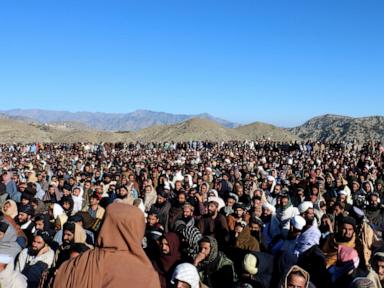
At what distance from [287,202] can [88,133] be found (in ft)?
163

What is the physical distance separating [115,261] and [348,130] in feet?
239

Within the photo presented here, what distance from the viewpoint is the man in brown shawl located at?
6.23 feet

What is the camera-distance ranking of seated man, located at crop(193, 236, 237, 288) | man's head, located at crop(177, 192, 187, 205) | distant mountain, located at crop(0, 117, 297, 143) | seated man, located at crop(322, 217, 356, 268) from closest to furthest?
seated man, located at crop(193, 236, 237, 288), seated man, located at crop(322, 217, 356, 268), man's head, located at crop(177, 192, 187, 205), distant mountain, located at crop(0, 117, 297, 143)

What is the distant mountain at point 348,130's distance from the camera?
6500 centimetres

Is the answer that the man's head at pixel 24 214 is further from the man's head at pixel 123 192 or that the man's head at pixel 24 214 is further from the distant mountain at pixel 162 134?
the distant mountain at pixel 162 134

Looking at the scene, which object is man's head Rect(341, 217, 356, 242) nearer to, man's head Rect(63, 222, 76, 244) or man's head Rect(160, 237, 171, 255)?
man's head Rect(160, 237, 171, 255)

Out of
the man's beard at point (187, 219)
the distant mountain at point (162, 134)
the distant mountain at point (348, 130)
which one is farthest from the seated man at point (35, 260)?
the distant mountain at point (348, 130)

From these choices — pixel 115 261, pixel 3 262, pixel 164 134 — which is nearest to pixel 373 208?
pixel 3 262

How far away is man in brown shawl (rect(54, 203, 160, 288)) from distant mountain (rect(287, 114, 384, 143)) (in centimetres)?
6087

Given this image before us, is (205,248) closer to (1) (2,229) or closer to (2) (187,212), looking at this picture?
(2) (187,212)

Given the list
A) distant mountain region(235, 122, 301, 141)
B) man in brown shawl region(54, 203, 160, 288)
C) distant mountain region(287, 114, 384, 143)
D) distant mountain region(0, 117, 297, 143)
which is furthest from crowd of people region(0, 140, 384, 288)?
distant mountain region(287, 114, 384, 143)

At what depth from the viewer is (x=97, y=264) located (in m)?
1.91

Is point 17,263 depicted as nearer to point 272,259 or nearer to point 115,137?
point 272,259

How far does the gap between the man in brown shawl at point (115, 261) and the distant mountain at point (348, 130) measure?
60.9 metres
